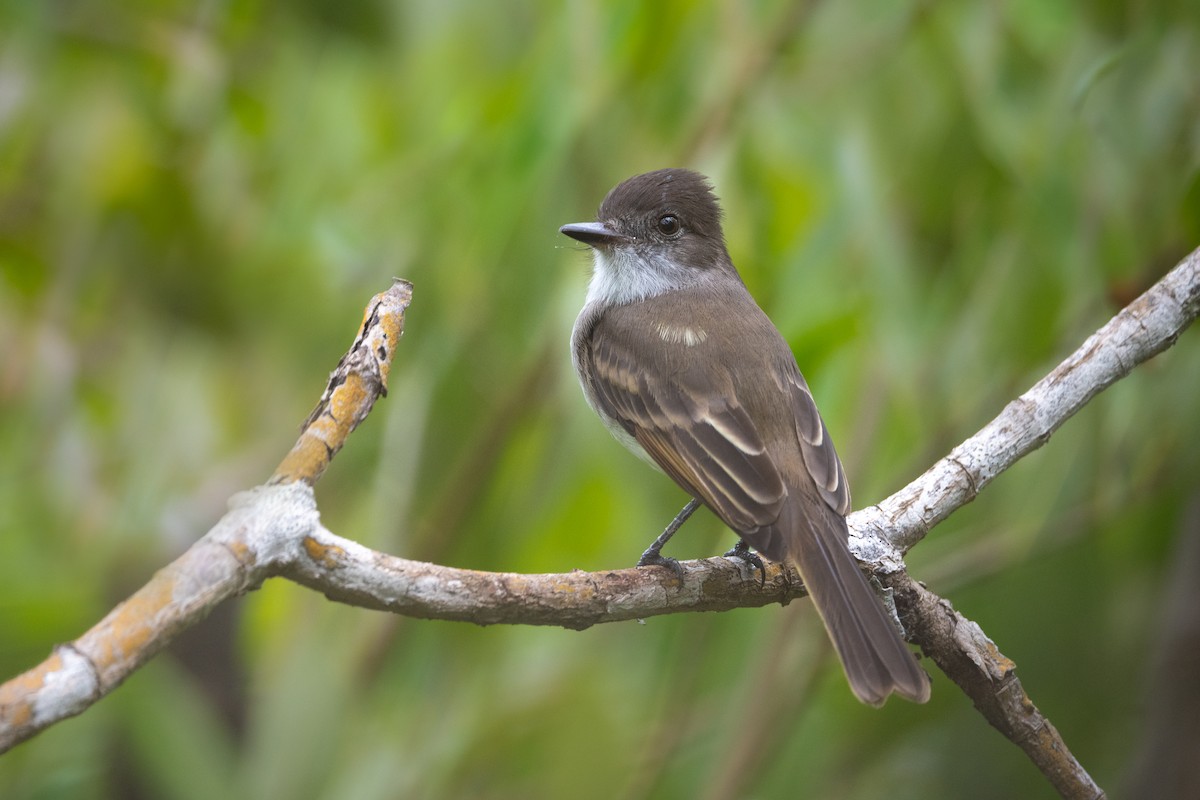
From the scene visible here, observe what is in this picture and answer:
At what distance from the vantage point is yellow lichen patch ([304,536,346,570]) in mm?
2076

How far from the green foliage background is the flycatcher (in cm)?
15

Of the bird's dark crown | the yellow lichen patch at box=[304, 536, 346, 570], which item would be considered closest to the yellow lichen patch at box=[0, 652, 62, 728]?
the yellow lichen patch at box=[304, 536, 346, 570]

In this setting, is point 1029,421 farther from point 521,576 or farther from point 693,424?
point 521,576

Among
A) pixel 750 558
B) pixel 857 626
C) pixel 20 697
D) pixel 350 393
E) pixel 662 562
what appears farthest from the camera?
pixel 750 558

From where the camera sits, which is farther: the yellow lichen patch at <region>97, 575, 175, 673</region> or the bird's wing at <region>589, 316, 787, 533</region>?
the bird's wing at <region>589, 316, 787, 533</region>

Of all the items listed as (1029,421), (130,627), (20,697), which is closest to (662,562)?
(1029,421)

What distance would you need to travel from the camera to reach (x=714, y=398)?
3.42m

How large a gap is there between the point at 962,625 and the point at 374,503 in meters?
2.16

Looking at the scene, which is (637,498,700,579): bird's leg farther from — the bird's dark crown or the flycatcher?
the bird's dark crown

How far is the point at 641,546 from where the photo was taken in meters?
4.20

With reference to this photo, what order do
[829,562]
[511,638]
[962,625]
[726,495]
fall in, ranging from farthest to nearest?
[511,638], [726,495], [829,562], [962,625]

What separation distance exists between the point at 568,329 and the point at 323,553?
2285mm

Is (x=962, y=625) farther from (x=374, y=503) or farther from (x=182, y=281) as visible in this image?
(x=182, y=281)

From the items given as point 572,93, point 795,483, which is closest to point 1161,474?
point 795,483
